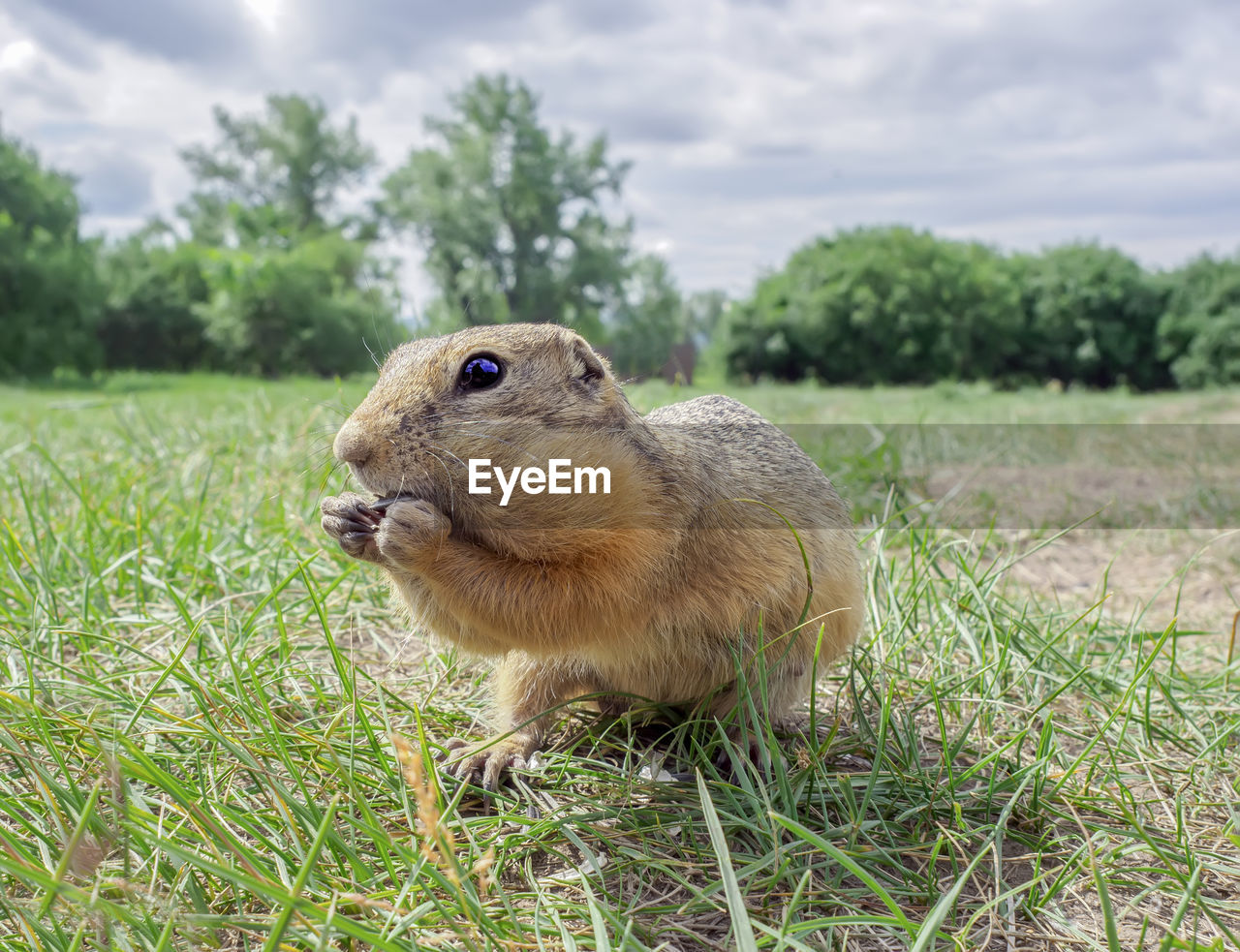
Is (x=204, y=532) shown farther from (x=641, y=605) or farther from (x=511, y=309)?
(x=511, y=309)

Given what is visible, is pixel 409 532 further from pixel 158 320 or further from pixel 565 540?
pixel 158 320

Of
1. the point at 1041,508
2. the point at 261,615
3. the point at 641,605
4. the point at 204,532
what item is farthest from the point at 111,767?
the point at 1041,508

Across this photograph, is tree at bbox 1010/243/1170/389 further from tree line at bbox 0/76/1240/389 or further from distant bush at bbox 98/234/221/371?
distant bush at bbox 98/234/221/371

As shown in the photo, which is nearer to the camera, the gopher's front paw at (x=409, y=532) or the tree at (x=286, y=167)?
the gopher's front paw at (x=409, y=532)

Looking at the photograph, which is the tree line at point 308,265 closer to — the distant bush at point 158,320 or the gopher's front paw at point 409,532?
the distant bush at point 158,320

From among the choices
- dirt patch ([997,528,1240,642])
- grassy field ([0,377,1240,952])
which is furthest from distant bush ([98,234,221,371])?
grassy field ([0,377,1240,952])

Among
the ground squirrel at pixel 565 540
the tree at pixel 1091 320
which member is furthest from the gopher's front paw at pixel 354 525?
the tree at pixel 1091 320
